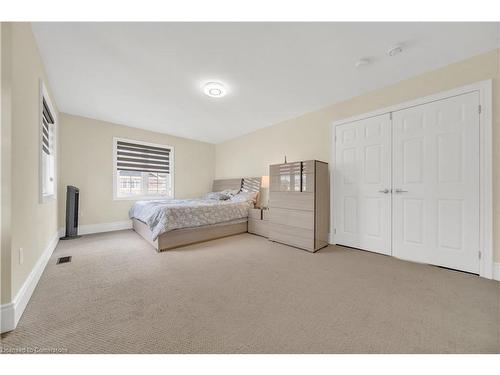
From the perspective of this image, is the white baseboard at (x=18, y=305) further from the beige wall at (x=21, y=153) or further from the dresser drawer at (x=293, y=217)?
the dresser drawer at (x=293, y=217)

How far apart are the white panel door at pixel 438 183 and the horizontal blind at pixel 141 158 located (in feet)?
16.1

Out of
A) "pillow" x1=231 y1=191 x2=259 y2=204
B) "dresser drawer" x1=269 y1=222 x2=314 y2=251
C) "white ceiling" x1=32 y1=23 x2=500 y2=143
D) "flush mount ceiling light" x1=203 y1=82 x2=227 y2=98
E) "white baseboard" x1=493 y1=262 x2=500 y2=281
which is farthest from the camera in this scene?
"pillow" x1=231 y1=191 x2=259 y2=204

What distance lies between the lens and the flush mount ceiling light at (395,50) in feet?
6.32

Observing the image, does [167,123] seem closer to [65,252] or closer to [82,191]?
[82,191]

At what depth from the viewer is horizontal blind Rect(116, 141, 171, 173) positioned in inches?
171

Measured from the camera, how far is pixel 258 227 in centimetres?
384

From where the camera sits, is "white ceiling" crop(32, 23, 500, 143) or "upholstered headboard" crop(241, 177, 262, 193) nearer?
"white ceiling" crop(32, 23, 500, 143)

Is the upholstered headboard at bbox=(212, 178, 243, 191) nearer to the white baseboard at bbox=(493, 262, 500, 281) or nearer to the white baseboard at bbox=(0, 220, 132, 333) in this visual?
the white baseboard at bbox=(0, 220, 132, 333)

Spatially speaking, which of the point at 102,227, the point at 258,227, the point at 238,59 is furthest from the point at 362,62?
the point at 102,227

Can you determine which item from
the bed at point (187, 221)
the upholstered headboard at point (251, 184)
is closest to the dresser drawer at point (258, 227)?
the bed at point (187, 221)

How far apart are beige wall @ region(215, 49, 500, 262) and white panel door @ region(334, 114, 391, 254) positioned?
0.27 m

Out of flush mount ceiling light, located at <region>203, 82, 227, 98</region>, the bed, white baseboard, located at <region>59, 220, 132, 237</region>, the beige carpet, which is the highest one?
flush mount ceiling light, located at <region>203, 82, 227, 98</region>

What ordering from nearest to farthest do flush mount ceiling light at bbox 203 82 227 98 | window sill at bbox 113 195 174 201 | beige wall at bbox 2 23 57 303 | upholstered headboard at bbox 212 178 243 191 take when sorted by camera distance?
beige wall at bbox 2 23 57 303 < flush mount ceiling light at bbox 203 82 227 98 < window sill at bbox 113 195 174 201 < upholstered headboard at bbox 212 178 243 191

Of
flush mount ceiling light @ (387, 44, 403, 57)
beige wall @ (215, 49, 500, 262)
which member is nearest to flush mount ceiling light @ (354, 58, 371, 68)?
flush mount ceiling light @ (387, 44, 403, 57)
